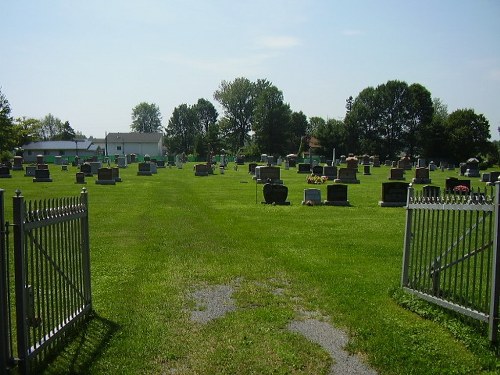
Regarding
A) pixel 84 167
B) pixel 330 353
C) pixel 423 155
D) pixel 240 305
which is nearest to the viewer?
pixel 330 353

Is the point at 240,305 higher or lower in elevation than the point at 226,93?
lower

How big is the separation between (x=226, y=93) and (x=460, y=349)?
11415 cm

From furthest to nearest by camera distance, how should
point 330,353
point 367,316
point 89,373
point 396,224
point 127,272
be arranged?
point 396,224
point 127,272
point 367,316
point 330,353
point 89,373

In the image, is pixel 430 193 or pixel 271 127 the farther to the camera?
pixel 271 127

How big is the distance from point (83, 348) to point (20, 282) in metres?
1.22

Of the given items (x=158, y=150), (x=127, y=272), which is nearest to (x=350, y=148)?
(x=158, y=150)

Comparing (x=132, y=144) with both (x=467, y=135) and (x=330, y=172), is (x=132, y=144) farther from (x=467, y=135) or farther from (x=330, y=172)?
(x=330, y=172)

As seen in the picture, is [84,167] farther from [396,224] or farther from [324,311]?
[324,311]

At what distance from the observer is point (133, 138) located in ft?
391

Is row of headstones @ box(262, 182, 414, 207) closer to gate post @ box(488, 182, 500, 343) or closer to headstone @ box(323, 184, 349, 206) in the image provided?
headstone @ box(323, 184, 349, 206)

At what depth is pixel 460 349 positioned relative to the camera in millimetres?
5688

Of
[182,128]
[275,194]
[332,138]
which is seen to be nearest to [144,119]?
[182,128]

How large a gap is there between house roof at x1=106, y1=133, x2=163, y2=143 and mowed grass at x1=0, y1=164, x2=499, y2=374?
345ft

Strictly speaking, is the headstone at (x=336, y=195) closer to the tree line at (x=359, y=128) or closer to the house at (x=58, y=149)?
the tree line at (x=359, y=128)
